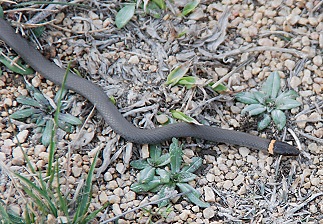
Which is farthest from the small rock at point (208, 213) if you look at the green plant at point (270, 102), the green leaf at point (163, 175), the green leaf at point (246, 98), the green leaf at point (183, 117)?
the green leaf at point (246, 98)

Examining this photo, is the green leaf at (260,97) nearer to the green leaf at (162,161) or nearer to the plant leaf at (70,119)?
the green leaf at (162,161)

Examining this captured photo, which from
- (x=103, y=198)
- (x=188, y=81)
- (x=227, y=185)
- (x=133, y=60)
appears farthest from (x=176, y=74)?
(x=103, y=198)

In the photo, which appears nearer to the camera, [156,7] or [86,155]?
[86,155]

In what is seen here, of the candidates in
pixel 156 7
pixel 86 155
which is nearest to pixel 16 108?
pixel 86 155

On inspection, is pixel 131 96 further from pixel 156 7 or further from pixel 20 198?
pixel 20 198

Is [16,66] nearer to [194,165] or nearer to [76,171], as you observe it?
[76,171]

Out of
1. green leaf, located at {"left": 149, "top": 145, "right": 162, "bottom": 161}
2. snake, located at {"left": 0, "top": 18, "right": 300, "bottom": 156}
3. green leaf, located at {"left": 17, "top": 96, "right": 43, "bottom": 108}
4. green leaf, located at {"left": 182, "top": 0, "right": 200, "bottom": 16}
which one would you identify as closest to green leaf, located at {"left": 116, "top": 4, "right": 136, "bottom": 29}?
green leaf, located at {"left": 182, "top": 0, "right": 200, "bottom": 16}
